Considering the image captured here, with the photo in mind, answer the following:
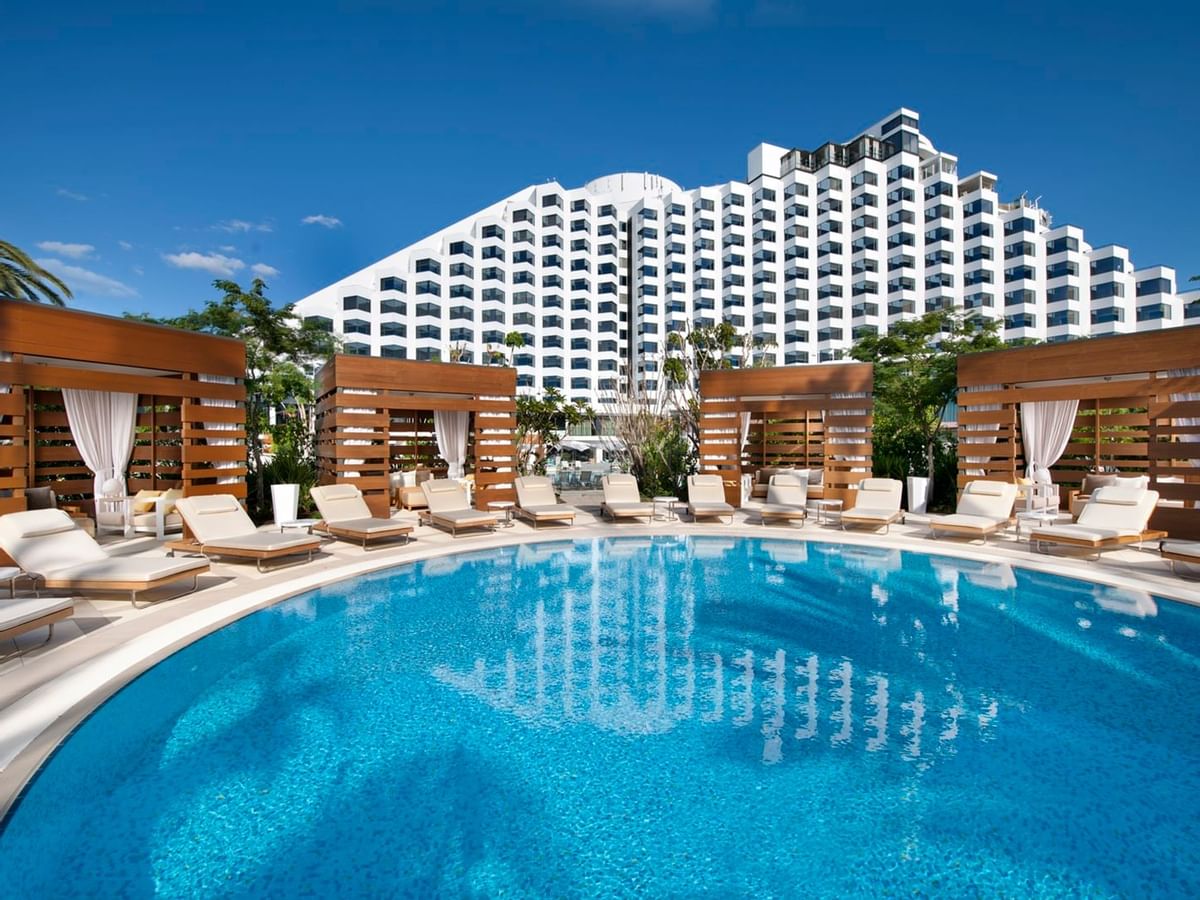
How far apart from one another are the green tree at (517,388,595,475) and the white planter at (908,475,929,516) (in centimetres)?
1013

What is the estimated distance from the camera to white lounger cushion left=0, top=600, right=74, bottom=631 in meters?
4.42

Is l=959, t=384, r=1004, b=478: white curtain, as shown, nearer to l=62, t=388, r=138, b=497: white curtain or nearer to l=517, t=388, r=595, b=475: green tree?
l=517, t=388, r=595, b=475: green tree

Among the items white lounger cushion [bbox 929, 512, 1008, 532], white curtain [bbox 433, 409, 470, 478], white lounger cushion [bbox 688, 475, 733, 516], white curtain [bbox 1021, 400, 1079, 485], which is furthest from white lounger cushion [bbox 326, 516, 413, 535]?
white curtain [bbox 1021, 400, 1079, 485]

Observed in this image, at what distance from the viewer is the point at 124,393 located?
10469 millimetres

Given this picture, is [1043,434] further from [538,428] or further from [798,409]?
[538,428]

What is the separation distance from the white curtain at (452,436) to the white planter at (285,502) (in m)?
4.67

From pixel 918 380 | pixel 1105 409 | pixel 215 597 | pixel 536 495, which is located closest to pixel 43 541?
pixel 215 597

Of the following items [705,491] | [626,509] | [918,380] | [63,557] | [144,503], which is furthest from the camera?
[918,380]

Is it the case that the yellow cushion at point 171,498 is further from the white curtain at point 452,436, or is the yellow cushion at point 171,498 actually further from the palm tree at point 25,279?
the palm tree at point 25,279

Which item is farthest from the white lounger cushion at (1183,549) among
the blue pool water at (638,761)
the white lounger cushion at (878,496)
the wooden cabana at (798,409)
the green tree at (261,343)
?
the green tree at (261,343)

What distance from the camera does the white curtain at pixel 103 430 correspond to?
10891 mm

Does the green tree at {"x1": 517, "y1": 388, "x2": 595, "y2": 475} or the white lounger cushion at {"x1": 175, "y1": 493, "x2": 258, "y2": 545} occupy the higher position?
the green tree at {"x1": 517, "y1": 388, "x2": 595, "y2": 475}

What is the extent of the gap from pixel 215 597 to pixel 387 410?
241 inches

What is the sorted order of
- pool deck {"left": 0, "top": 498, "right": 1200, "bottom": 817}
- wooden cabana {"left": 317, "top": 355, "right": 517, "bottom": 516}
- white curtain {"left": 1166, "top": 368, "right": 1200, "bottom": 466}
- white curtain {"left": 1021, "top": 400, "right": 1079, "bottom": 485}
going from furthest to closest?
white curtain {"left": 1021, "top": 400, "right": 1079, "bottom": 485} → wooden cabana {"left": 317, "top": 355, "right": 517, "bottom": 516} → white curtain {"left": 1166, "top": 368, "right": 1200, "bottom": 466} → pool deck {"left": 0, "top": 498, "right": 1200, "bottom": 817}
